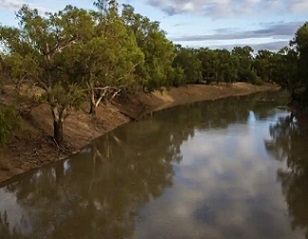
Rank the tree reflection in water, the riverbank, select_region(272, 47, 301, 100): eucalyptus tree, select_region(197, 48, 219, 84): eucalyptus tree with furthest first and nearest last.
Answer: select_region(197, 48, 219, 84): eucalyptus tree
select_region(272, 47, 301, 100): eucalyptus tree
the riverbank
the tree reflection in water

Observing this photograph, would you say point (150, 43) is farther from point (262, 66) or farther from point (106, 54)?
point (262, 66)

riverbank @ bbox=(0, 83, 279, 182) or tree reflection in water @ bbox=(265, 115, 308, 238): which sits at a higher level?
riverbank @ bbox=(0, 83, 279, 182)

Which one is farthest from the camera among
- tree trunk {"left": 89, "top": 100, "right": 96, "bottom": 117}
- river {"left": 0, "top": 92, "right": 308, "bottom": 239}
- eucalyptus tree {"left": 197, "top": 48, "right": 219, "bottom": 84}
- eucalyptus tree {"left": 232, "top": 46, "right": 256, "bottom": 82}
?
eucalyptus tree {"left": 232, "top": 46, "right": 256, "bottom": 82}

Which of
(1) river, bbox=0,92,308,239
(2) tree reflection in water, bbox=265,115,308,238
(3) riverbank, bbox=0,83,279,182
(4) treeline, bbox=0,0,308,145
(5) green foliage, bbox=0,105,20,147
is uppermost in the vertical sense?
(4) treeline, bbox=0,0,308,145

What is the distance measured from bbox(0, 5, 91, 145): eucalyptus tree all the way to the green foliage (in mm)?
3010

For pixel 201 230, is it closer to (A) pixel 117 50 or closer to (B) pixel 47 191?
(B) pixel 47 191

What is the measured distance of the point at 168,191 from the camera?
20547mm

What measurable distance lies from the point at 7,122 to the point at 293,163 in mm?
16434

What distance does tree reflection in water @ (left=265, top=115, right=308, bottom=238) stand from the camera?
17672mm

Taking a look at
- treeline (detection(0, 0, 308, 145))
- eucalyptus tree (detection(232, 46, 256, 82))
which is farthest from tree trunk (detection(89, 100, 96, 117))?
eucalyptus tree (detection(232, 46, 256, 82))

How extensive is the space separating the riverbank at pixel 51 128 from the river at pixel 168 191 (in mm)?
950

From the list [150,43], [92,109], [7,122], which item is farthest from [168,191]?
[150,43]

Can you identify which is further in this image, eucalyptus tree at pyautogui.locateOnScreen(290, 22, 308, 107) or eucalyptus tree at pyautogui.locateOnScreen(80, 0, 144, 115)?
eucalyptus tree at pyautogui.locateOnScreen(290, 22, 308, 107)

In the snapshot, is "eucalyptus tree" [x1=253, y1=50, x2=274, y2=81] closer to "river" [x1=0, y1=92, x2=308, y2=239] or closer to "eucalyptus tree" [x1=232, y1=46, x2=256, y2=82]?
"eucalyptus tree" [x1=232, y1=46, x2=256, y2=82]
